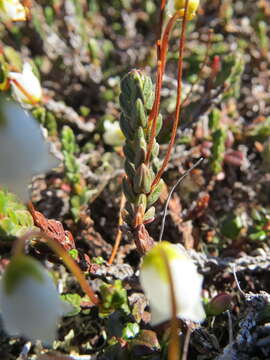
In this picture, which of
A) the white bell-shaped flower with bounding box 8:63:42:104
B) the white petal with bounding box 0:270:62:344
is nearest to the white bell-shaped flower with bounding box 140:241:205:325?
the white petal with bounding box 0:270:62:344

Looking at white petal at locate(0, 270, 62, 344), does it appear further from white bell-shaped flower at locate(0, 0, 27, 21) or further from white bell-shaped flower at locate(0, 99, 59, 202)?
white bell-shaped flower at locate(0, 0, 27, 21)

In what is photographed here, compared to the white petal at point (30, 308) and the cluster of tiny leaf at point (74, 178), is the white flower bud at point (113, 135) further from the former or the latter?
the white petal at point (30, 308)

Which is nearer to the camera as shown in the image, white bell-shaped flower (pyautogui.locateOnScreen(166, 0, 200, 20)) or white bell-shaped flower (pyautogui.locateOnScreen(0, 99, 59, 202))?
white bell-shaped flower (pyautogui.locateOnScreen(0, 99, 59, 202))

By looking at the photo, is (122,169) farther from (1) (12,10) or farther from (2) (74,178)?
(1) (12,10)

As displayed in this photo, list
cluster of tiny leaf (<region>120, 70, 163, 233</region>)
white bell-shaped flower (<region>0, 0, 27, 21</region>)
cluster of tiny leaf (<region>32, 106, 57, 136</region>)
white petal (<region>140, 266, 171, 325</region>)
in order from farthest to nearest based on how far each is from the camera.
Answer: cluster of tiny leaf (<region>32, 106, 57, 136</region>), white bell-shaped flower (<region>0, 0, 27, 21</region>), cluster of tiny leaf (<region>120, 70, 163, 233</region>), white petal (<region>140, 266, 171, 325</region>)

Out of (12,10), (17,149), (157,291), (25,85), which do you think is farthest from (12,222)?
(12,10)

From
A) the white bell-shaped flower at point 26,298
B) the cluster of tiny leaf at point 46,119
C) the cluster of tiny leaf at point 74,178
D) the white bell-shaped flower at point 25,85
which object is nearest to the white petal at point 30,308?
the white bell-shaped flower at point 26,298
